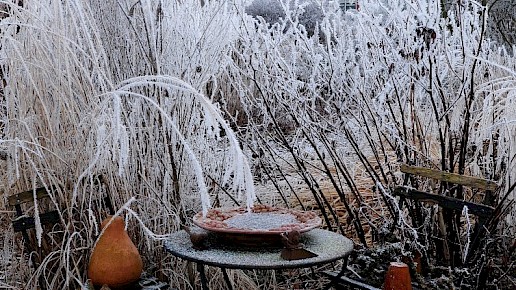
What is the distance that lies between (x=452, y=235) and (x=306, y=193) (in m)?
1.15

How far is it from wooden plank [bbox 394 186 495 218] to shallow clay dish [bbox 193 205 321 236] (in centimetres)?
51

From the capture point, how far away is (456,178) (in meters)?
2.40

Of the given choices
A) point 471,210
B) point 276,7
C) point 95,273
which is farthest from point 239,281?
point 276,7

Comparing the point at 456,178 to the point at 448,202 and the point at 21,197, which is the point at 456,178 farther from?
the point at 21,197

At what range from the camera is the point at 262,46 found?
12.1ft

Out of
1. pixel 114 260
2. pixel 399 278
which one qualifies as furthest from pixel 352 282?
pixel 114 260

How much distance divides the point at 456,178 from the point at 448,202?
3.7 inches

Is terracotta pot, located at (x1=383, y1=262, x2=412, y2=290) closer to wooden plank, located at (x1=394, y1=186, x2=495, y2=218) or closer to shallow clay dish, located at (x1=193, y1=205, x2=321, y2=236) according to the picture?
shallow clay dish, located at (x1=193, y1=205, x2=321, y2=236)

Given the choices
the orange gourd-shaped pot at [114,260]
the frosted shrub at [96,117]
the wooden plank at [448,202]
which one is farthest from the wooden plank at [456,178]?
the orange gourd-shaped pot at [114,260]

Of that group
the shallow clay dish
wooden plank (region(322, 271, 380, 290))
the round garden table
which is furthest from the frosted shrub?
wooden plank (region(322, 271, 380, 290))

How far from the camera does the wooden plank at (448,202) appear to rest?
230 centimetres

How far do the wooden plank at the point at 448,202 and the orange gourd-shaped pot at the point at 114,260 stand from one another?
3.49 feet

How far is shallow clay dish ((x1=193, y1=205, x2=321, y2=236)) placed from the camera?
6.62 ft

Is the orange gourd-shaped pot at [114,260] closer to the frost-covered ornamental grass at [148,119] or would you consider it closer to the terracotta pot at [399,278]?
the frost-covered ornamental grass at [148,119]
